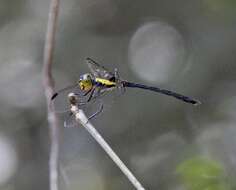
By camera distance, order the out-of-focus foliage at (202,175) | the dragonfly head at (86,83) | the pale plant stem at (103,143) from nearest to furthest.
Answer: the pale plant stem at (103,143)
the dragonfly head at (86,83)
the out-of-focus foliage at (202,175)

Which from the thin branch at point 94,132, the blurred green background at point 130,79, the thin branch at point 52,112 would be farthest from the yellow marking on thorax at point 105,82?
the blurred green background at point 130,79

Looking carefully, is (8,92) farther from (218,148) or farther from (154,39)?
(218,148)

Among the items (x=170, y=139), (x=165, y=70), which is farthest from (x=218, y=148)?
(x=165, y=70)

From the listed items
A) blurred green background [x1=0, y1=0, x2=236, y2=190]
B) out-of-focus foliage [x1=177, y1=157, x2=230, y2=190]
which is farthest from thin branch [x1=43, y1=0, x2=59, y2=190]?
blurred green background [x1=0, y1=0, x2=236, y2=190]

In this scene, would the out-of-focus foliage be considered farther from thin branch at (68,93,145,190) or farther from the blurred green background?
thin branch at (68,93,145,190)

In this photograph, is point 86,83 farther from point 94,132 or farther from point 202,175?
point 202,175

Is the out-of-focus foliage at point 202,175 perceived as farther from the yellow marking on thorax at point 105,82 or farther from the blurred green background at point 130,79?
the yellow marking on thorax at point 105,82

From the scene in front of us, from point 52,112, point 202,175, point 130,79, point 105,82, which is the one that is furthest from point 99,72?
point 130,79
